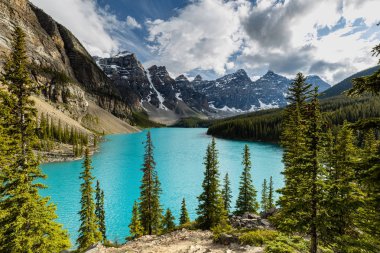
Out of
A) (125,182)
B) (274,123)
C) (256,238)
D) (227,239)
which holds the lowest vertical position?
(125,182)

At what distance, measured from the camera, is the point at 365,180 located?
691cm

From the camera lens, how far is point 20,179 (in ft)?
47.4

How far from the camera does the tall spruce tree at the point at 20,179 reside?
46.2 feet

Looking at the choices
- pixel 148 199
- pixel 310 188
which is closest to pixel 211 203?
pixel 148 199

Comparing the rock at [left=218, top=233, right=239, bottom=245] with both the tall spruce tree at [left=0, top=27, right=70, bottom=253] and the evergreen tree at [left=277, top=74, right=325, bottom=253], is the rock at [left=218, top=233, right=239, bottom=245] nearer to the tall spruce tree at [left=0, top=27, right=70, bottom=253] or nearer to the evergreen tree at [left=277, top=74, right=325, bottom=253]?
the evergreen tree at [left=277, top=74, right=325, bottom=253]

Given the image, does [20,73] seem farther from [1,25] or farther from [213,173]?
[1,25]

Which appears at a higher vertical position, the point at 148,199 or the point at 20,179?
the point at 20,179

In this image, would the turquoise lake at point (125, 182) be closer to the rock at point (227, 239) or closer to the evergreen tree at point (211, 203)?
A: the evergreen tree at point (211, 203)

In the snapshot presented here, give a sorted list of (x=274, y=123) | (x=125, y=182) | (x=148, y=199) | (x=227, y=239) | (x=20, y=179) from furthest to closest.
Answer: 1. (x=274, y=123)
2. (x=125, y=182)
3. (x=148, y=199)
4. (x=227, y=239)
5. (x=20, y=179)

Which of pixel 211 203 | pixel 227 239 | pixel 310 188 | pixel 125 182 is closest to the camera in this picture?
pixel 310 188

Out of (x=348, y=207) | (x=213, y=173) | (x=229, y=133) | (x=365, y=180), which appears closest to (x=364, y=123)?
(x=365, y=180)

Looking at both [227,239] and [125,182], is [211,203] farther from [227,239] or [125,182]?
[125,182]

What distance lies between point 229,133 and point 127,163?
112 meters

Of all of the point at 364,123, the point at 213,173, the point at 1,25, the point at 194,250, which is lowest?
the point at 194,250
